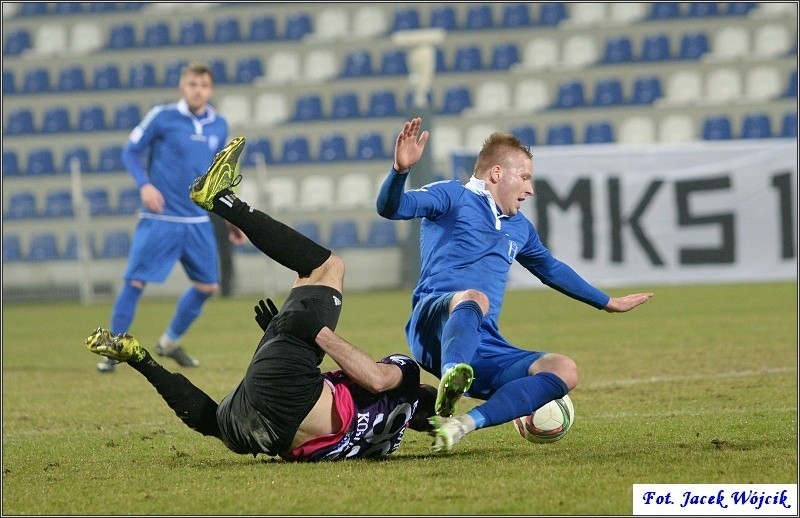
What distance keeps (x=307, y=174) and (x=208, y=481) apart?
1694 cm

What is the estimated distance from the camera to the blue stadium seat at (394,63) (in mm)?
22453

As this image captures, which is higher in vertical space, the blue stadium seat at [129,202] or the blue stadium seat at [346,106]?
the blue stadium seat at [346,106]

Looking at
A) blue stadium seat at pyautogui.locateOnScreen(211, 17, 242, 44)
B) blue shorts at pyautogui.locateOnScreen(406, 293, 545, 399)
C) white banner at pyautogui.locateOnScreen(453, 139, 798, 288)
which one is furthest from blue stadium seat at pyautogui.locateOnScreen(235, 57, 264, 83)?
blue shorts at pyautogui.locateOnScreen(406, 293, 545, 399)

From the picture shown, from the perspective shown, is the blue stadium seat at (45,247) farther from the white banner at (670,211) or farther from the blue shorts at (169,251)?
the blue shorts at (169,251)

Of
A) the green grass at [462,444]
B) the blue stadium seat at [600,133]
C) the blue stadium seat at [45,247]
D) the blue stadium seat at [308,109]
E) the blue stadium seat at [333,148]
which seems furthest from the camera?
the blue stadium seat at [308,109]

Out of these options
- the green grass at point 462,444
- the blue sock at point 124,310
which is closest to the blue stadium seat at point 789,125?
the green grass at point 462,444

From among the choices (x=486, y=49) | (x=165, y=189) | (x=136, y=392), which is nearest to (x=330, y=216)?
(x=486, y=49)

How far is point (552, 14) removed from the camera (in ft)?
73.9

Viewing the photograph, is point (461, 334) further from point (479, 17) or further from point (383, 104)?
point (479, 17)

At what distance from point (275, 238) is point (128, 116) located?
17309 mm


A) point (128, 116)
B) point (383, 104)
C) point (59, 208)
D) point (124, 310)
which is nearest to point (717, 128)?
point (383, 104)

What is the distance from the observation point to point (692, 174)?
678 inches

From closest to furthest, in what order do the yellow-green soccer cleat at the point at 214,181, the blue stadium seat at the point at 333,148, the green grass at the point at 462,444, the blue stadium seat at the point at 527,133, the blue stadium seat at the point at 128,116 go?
the green grass at the point at 462,444, the yellow-green soccer cleat at the point at 214,181, the blue stadium seat at the point at 527,133, the blue stadium seat at the point at 333,148, the blue stadium seat at the point at 128,116

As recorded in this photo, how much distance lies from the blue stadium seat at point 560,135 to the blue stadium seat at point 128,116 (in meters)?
7.28
